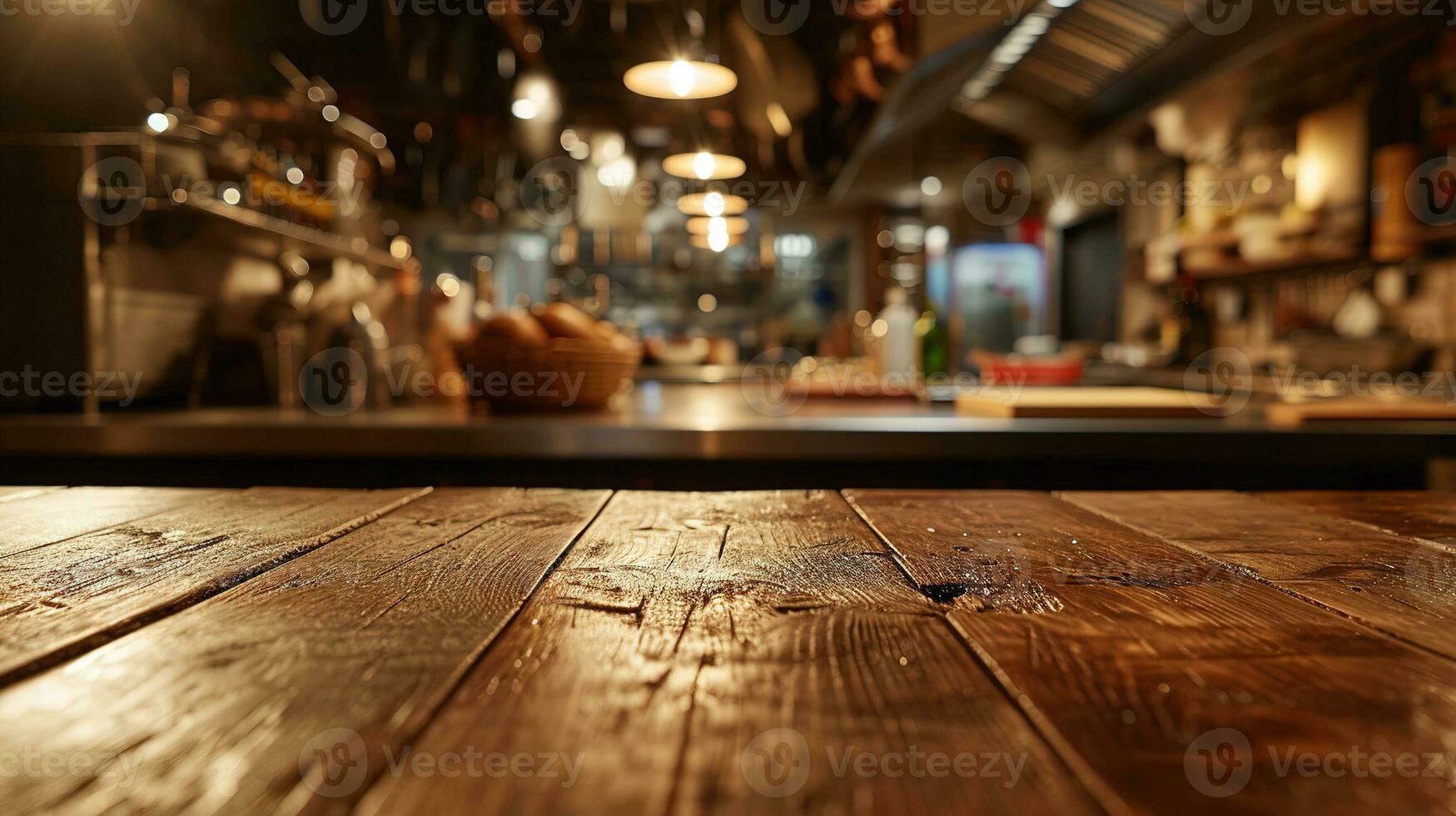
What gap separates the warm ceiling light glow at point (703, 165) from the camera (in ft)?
7.96

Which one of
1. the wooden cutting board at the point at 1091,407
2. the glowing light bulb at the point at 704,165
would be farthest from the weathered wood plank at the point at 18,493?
the glowing light bulb at the point at 704,165

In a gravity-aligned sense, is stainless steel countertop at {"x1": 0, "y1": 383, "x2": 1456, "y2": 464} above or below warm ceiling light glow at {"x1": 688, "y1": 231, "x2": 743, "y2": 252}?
below

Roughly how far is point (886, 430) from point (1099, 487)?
47 centimetres

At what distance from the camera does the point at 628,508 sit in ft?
2.62

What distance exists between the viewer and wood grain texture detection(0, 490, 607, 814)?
0.90 feet

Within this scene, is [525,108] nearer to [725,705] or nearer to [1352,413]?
[1352,413]

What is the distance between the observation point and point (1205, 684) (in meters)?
0.36

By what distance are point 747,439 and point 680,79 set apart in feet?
2.72

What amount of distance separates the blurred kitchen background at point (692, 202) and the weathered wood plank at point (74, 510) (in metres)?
0.69

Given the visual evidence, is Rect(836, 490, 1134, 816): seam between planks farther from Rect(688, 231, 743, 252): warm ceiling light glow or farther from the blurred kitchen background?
Rect(688, 231, 743, 252): warm ceiling light glow

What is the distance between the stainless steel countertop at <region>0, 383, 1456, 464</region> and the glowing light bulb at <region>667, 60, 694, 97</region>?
0.75 meters

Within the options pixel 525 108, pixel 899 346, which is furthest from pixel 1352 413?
pixel 525 108

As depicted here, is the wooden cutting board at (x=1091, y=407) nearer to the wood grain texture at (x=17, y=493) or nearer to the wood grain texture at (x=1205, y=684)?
the wood grain texture at (x=1205, y=684)

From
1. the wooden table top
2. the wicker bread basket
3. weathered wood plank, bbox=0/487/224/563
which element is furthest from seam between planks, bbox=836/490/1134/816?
the wicker bread basket
